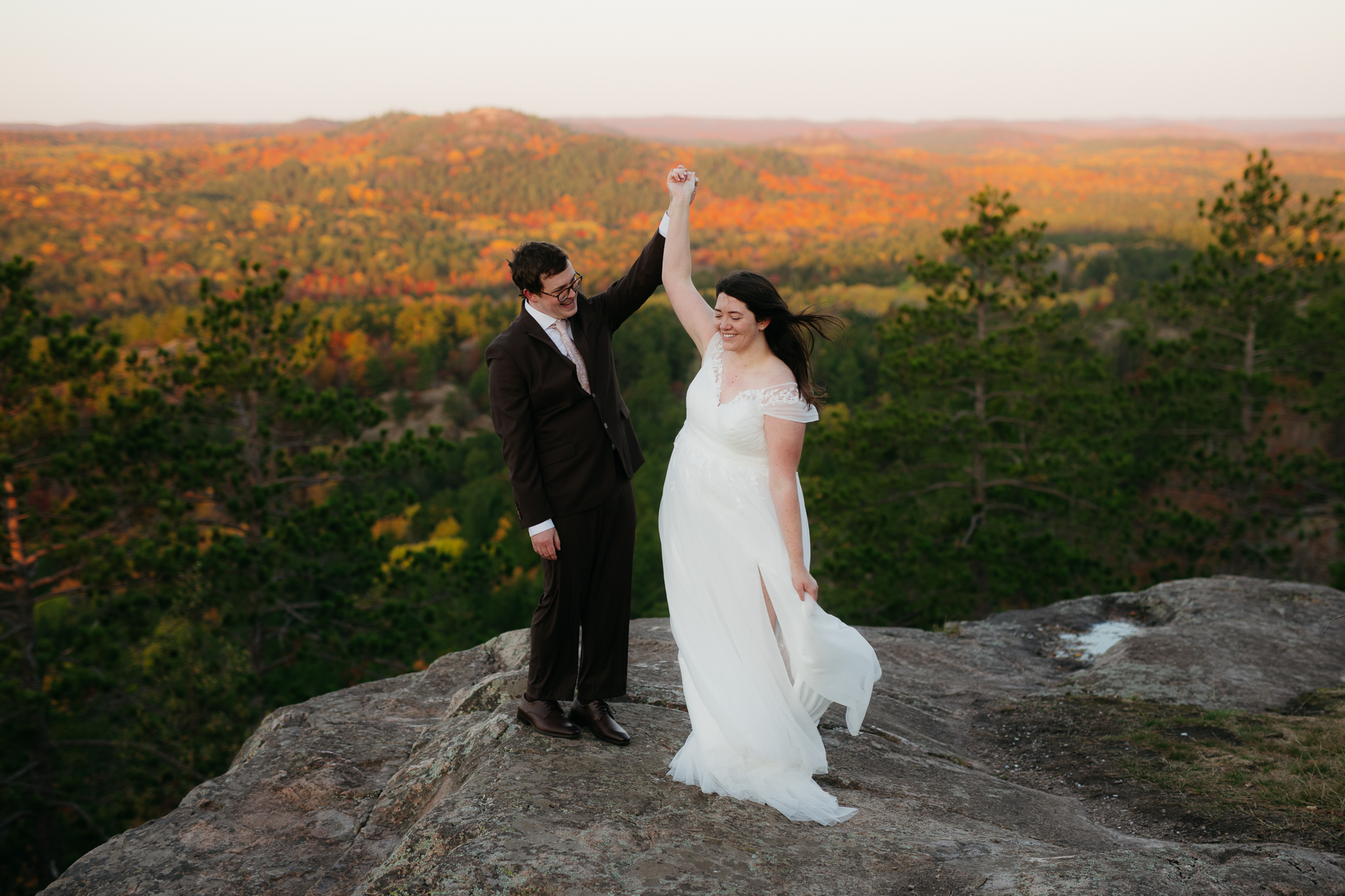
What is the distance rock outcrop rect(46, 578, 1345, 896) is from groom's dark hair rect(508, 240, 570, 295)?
1.81 metres

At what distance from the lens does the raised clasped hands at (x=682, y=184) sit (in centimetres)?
334

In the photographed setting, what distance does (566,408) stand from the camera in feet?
10.6

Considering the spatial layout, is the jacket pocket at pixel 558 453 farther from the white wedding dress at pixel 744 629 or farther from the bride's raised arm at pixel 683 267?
the bride's raised arm at pixel 683 267

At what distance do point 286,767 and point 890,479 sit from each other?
1175cm

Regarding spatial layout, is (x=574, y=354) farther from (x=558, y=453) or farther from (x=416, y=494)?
(x=416, y=494)

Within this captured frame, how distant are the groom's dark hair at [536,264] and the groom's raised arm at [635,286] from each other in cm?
35

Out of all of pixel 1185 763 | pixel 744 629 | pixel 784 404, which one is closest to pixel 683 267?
pixel 784 404

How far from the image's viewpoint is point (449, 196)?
417 ft

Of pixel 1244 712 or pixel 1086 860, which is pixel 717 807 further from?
pixel 1244 712

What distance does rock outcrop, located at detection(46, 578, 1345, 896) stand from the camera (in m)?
2.50

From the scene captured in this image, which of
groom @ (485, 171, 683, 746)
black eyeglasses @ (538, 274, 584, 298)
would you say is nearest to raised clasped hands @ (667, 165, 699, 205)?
groom @ (485, 171, 683, 746)

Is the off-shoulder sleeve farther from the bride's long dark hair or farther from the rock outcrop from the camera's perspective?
the rock outcrop

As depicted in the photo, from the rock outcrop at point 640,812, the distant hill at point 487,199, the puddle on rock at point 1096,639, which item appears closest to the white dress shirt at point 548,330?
the rock outcrop at point 640,812

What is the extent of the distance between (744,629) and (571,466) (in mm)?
950
